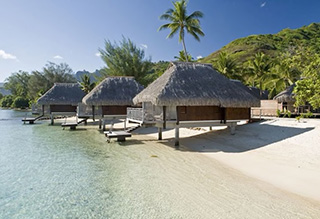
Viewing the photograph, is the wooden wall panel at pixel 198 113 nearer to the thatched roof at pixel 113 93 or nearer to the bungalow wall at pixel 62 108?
the thatched roof at pixel 113 93

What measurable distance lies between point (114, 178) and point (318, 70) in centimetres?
801

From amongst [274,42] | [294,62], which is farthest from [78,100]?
[274,42]

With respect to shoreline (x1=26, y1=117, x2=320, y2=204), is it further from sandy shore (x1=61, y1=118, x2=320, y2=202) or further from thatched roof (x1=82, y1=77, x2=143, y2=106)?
thatched roof (x1=82, y1=77, x2=143, y2=106)

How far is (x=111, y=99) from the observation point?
18.7m

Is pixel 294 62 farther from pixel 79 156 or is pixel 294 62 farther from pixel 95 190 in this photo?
pixel 79 156

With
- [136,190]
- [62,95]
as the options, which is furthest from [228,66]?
[136,190]

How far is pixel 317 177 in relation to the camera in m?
6.69

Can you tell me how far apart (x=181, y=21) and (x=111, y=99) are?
12891 mm

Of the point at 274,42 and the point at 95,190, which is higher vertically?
the point at 274,42

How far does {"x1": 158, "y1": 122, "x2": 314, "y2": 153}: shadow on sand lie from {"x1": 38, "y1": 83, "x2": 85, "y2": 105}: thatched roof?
18.5 metres

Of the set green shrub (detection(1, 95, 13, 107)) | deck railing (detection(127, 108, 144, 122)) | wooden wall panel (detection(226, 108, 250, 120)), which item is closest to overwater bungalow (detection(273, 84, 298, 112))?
wooden wall panel (detection(226, 108, 250, 120))

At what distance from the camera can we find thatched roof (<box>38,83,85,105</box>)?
26.5 m

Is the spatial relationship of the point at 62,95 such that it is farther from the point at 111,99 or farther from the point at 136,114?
the point at 136,114

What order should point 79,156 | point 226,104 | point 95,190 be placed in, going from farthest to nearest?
point 226,104 → point 79,156 → point 95,190
